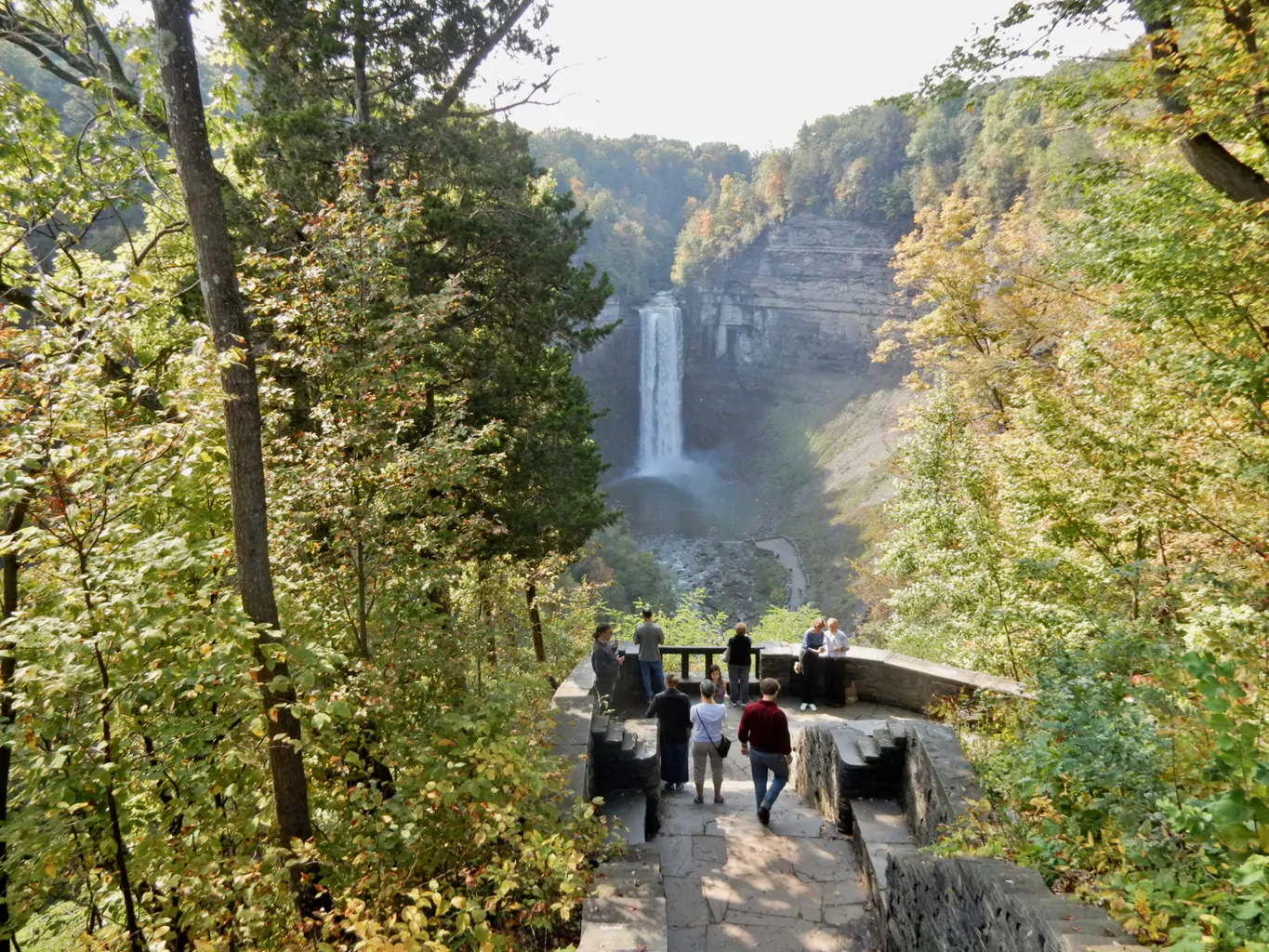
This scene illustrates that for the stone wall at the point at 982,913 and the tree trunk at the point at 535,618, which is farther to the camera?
the tree trunk at the point at 535,618

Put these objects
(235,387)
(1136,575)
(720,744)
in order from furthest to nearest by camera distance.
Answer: (720,744) < (1136,575) < (235,387)

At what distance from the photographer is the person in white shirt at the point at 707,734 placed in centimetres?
632

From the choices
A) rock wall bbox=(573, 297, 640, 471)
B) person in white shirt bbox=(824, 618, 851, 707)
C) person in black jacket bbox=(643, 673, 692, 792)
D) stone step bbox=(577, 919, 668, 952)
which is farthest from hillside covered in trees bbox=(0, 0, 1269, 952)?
rock wall bbox=(573, 297, 640, 471)

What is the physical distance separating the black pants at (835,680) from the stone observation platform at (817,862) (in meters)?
1.63

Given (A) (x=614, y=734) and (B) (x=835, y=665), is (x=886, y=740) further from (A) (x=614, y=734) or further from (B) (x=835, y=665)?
(B) (x=835, y=665)

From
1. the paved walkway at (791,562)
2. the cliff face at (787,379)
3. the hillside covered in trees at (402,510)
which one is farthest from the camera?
the cliff face at (787,379)

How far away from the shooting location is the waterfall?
52438 mm

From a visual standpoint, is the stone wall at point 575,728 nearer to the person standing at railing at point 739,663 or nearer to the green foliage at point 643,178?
the person standing at railing at point 739,663

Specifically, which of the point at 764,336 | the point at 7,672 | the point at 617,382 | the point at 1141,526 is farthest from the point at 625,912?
the point at 764,336

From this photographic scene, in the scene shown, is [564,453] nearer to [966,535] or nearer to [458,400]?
[458,400]

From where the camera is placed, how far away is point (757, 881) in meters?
5.21

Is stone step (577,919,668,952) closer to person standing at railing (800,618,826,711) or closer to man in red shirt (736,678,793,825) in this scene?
man in red shirt (736,678,793,825)

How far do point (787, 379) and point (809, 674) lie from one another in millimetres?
44764

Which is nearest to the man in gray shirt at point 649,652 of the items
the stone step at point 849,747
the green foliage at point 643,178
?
the stone step at point 849,747
